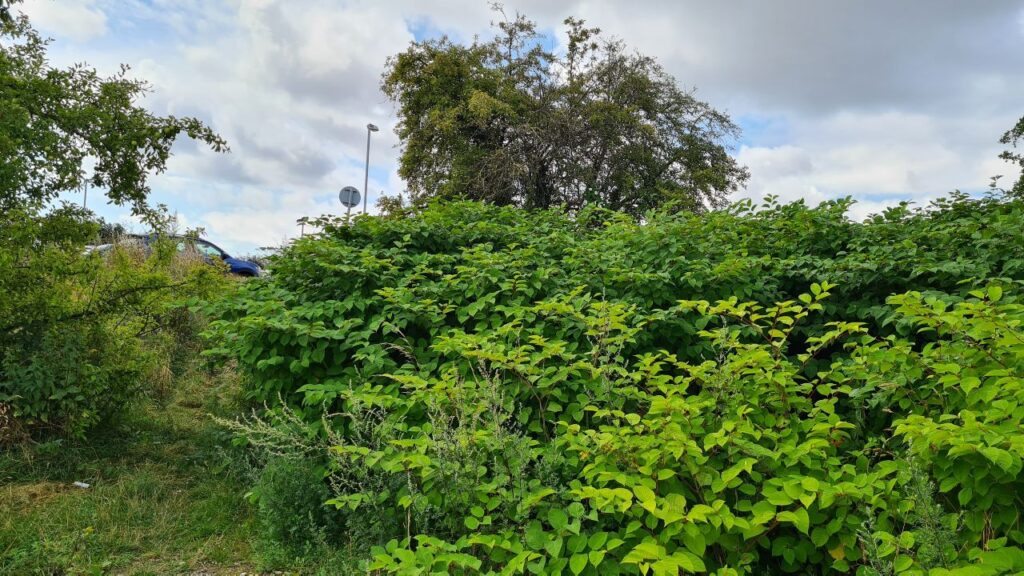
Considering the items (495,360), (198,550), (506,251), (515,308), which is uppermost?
(506,251)

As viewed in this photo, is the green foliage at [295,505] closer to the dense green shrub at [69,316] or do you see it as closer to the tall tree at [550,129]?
the dense green shrub at [69,316]

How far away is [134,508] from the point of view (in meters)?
3.26

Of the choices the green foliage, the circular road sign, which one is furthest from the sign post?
the green foliage

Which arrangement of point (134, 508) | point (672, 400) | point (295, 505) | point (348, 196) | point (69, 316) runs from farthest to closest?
point (348, 196)
point (69, 316)
point (134, 508)
point (295, 505)
point (672, 400)

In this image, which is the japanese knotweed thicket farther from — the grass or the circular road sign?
the circular road sign

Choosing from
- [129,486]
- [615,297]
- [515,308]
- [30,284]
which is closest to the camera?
[515,308]

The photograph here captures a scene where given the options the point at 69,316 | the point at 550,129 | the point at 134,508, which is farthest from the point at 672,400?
the point at 550,129

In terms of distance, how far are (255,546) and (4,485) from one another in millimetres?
1831

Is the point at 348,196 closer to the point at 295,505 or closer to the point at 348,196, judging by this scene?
the point at 348,196

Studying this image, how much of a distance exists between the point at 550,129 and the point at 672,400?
1412 centimetres

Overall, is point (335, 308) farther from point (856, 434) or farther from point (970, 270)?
point (970, 270)

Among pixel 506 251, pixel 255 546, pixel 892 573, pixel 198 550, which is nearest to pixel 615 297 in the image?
pixel 506 251

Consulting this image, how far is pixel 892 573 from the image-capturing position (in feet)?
5.84

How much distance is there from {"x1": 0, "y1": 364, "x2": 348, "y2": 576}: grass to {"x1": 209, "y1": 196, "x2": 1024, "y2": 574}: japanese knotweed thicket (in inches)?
26.8
